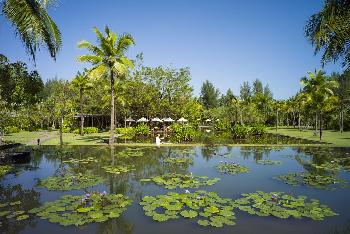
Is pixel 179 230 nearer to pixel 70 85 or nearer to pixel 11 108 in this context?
pixel 11 108

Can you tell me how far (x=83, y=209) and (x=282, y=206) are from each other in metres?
5.88

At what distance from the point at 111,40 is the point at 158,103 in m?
20.9

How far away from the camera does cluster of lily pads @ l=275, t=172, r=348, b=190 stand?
40.1 feet

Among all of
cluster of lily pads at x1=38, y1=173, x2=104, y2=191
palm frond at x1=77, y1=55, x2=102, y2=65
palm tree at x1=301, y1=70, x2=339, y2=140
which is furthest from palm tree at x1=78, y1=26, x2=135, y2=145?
palm tree at x1=301, y1=70, x2=339, y2=140

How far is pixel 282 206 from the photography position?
371 inches

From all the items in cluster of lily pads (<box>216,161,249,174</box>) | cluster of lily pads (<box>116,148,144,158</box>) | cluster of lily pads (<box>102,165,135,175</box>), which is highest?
cluster of lily pads (<box>116,148,144,158</box>)

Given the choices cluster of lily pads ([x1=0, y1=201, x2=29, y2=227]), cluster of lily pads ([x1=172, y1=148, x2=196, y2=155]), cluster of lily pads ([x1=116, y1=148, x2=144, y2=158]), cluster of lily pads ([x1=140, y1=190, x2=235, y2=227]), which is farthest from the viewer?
cluster of lily pads ([x1=172, y1=148, x2=196, y2=155])

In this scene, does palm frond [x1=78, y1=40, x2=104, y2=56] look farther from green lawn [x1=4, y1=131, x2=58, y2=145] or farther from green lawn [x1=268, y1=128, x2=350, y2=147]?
green lawn [x1=268, y1=128, x2=350, y2=147]

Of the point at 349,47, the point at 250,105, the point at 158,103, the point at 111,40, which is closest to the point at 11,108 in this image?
the point at 111,40

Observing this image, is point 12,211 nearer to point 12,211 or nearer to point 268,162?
point 12,211

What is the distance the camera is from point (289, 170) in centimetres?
1541

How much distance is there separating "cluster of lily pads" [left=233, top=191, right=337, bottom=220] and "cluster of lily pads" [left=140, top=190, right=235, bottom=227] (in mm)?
612

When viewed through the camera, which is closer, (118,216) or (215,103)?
(118,216)

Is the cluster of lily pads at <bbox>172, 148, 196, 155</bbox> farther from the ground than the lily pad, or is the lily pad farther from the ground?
the cluster of lily pads at <bbox>172, 148, 196, 155</bbox>
